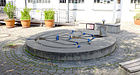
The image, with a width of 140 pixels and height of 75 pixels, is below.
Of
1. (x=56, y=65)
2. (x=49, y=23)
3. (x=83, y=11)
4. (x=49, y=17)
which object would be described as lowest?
(x=56, y=65)

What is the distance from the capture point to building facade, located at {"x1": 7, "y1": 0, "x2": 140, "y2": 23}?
49.8 feet

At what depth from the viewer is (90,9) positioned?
15.6 meters

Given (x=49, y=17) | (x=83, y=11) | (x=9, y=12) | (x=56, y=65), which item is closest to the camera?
(x=56, y=65)

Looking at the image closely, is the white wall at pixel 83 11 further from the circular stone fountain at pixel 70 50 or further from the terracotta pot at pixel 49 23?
the circular stone fountain at pixel 70 50

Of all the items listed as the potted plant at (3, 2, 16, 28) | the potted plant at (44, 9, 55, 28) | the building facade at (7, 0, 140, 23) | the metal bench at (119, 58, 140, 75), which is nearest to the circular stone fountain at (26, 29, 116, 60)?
the metal bench at (119, 58, 140, 75)

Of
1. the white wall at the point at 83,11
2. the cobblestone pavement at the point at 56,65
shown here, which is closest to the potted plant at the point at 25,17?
the white wall at the point at 83,11

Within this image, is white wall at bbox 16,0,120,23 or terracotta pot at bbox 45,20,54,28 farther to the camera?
white wall at bbox 16,0,120,23

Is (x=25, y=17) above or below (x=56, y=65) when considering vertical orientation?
above

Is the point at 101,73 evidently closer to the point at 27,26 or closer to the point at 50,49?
the point at 50,49

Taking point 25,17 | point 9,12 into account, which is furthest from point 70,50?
point 9,12

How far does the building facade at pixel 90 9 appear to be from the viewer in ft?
49.8

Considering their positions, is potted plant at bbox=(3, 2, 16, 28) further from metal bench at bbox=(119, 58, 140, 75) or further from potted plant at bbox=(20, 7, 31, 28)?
metal bench at bbox=(119, 58, 140, 75)

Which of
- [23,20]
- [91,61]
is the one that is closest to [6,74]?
[91,61]

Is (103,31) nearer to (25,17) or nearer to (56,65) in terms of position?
(56,65)
